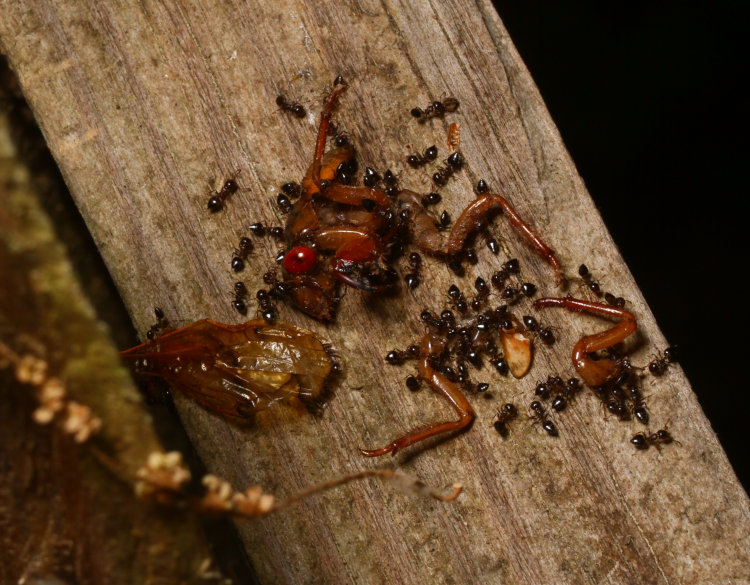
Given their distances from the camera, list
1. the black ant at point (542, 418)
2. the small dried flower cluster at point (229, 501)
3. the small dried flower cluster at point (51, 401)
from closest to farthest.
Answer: the small dried flower cluster at point (51, 401) → the small dried flower cluster at point (229, 501) → the black ant at point (542, 418)

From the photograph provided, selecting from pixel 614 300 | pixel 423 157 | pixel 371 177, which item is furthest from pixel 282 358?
pixel 614 300

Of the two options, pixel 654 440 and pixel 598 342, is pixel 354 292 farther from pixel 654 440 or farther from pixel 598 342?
pixel 654 440

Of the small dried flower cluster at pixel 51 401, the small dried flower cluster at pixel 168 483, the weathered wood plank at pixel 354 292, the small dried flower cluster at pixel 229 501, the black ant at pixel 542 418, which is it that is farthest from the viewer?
the black ant at pixel 542 418

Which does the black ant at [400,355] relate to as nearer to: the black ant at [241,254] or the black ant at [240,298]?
the black ant at [240,298]

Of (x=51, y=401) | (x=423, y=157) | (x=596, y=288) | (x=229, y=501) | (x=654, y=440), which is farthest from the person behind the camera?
(x=423, y=157)

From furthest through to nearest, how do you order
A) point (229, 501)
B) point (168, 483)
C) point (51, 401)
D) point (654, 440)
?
point (654, 440)
point (229, 501)
point (168, 483)
point (51, 401)

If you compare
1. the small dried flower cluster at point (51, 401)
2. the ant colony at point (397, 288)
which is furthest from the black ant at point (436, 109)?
the small dried flower cluster at point (51, 401)

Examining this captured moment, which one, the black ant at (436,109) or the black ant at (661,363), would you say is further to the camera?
the black ant at (436,109)
